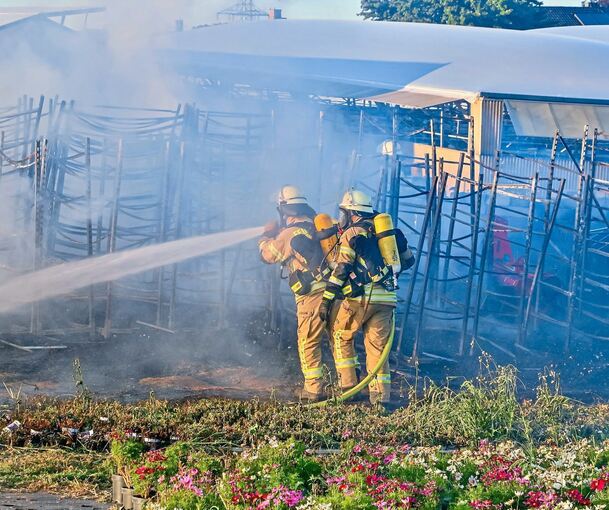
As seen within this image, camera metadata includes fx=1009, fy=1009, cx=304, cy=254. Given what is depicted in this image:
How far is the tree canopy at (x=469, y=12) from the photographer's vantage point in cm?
3931

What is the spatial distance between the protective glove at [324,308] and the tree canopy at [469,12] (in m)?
31.4

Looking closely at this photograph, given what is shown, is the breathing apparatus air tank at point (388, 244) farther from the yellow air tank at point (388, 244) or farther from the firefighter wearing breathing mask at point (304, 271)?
the firefighter wearing breathing mask at point (304, 271)

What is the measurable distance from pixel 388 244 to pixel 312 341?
4.04ft

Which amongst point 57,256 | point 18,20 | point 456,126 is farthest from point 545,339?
point 18,20

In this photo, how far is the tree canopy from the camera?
1548 inches

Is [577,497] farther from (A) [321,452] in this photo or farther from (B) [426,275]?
(B) [426,275]

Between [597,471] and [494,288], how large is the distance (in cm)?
753

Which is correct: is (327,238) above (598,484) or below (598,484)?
above

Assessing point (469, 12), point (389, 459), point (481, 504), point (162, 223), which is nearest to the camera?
point (481, 504)

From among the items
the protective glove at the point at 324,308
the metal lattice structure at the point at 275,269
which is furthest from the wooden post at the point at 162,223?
the protective glove at the point at 324,308

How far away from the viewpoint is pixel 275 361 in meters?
11.1

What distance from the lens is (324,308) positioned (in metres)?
9.83

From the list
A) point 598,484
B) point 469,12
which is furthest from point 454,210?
point 469,12

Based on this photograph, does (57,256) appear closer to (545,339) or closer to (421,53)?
(545,339)
